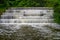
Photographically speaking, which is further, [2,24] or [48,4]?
[48,4]

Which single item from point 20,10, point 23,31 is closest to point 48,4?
point 20,10

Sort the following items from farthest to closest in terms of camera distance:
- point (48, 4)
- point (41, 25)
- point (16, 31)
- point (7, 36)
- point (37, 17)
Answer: point (48, 4)
point (37, 17)
point (41, 25)
point (16, 31)
point (7, 36)

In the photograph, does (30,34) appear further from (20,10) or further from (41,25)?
(20,10)

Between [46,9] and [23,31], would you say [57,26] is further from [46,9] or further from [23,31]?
[46,9]

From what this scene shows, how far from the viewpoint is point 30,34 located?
7004mm

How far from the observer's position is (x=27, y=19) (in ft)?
27.9

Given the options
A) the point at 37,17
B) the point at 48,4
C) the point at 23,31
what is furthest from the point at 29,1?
the point at 23,31

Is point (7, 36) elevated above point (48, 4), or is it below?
below

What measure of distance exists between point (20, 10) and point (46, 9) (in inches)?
50.3

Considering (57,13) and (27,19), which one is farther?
(27,19)

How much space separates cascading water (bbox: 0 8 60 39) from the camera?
7727 millimetres

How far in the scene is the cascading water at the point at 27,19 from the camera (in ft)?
25.3

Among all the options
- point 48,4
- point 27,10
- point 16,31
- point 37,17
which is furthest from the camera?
point 48,4

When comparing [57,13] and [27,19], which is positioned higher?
[57,13]
